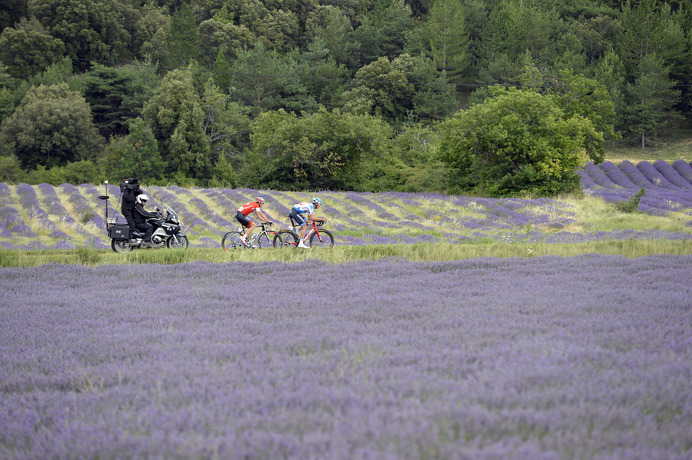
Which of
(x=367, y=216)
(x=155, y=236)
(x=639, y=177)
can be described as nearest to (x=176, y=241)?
(x=155, y=236)

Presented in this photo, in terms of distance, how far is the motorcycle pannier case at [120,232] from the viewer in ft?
45.8

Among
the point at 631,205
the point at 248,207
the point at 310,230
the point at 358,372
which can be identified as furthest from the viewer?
the point at 631,205

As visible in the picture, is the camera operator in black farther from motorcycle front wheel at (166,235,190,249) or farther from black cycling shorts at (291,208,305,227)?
black cycling shorts at (291,208,305,227)

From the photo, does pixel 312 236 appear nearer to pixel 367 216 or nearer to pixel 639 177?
pixel 367 216

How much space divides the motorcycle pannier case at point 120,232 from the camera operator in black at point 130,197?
0.51 ft

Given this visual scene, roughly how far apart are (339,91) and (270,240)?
60.3 metres

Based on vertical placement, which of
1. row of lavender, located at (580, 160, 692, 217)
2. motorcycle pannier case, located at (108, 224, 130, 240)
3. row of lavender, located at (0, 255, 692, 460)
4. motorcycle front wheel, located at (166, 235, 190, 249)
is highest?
row of lavender, located at (580, 160, 692, 217)

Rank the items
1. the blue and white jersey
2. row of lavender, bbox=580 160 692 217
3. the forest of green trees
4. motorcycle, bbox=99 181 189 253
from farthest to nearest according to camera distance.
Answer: row of lavender, bbox=580 160 692 217 < the forest of green trees < motorcycle, bbox=99 181 189 253 < the blue and white jersey

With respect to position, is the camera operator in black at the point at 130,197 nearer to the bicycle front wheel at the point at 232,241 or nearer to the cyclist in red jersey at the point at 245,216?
the bicycle front wheel at the point at 232,241

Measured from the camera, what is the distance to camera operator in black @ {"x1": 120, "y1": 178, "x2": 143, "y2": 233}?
14.0m

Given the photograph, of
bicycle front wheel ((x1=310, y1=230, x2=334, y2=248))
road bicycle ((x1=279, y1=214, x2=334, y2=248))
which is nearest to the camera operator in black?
road bicycle ((x1=279, y1=214, x2=334, y2=248))

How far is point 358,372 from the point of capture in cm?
456

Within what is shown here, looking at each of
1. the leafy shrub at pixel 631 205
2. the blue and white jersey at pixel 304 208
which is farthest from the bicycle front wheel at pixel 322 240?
the leafy shrub at pixel 631 205

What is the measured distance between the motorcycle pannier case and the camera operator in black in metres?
0.16
